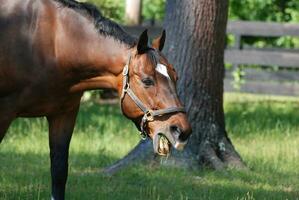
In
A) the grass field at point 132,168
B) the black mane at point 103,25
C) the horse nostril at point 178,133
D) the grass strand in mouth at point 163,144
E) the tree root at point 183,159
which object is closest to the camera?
the horse nostril at point 178,133

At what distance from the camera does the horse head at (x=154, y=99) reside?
5.94 metres

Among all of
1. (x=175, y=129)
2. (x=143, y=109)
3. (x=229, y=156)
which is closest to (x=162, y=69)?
(x=143, y=109)

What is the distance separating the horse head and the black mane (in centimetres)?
22

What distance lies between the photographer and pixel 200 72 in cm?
919

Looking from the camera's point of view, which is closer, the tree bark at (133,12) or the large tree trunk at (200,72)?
the large tree trunk at (200,72)

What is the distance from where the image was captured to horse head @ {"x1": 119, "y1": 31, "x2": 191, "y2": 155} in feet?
19.5

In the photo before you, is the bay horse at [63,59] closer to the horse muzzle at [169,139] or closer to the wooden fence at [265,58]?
the horse muzzle at [169,139]

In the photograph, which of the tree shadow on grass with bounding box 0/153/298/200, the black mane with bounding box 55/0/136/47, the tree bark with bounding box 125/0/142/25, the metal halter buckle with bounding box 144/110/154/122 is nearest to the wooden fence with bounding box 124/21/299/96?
the tree bark with bounding box 125/0/142/25

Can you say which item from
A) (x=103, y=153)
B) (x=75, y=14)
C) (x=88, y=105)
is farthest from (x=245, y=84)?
(x=75, y=14)

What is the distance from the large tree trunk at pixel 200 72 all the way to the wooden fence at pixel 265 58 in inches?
342

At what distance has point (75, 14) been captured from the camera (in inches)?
259

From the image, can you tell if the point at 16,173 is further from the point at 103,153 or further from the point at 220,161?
the point at 220,161

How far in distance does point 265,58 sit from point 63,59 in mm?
11963

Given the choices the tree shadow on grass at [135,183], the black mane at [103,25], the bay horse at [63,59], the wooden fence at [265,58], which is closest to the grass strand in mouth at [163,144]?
the bay horse at [63,59]
